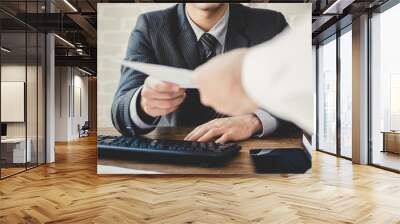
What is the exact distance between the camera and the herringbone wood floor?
3928 millimetres

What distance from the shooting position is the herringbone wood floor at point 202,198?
12.9 ft

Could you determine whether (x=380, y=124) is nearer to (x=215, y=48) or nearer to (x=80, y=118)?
(x=215, y=48)

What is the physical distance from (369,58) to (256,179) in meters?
3.92

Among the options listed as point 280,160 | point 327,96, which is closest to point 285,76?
point 280,160

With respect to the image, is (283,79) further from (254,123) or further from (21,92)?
(21,92)

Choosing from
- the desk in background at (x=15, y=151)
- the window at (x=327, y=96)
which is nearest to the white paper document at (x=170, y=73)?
the desk in background at (x=15, y=151)

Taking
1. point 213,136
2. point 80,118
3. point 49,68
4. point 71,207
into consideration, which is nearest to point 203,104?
point 213,136

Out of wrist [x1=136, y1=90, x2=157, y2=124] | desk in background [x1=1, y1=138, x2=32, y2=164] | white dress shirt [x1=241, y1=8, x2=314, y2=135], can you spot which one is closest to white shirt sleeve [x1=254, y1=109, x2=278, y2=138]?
white dress shirt [x1=241, y1=8, x2=314, y2=135]

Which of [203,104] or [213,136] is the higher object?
[203,104]

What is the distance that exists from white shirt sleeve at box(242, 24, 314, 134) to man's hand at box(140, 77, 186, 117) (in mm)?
1154

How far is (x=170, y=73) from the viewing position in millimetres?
6414

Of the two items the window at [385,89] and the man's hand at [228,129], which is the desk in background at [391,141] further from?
the man's hand at [228,129]

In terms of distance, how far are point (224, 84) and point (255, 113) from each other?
2.31 feet

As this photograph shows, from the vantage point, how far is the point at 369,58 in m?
8.06
